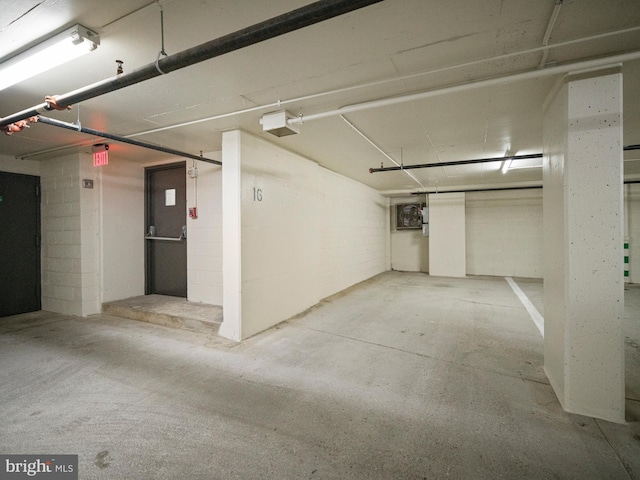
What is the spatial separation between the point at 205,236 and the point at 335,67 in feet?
10.7

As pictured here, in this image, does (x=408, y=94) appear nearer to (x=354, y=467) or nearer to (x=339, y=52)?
(x=339, y=52)

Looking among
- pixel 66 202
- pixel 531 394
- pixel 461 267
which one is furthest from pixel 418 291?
pixel 66 202

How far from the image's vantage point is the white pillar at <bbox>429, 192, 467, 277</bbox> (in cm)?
812

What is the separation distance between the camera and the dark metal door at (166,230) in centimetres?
496

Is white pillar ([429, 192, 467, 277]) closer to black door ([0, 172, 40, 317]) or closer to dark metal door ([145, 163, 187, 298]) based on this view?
dark metal door ([145, 163, 187, 298])

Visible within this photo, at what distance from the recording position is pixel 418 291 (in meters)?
6.39

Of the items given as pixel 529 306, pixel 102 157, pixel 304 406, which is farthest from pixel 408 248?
pixel 102 157

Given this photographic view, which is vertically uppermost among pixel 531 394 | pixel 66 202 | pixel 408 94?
pixel 408 94

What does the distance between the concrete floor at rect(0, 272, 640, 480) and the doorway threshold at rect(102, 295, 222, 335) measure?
0.17 meters

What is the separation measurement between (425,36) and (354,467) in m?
2.57

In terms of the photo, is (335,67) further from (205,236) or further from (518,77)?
(205,236)

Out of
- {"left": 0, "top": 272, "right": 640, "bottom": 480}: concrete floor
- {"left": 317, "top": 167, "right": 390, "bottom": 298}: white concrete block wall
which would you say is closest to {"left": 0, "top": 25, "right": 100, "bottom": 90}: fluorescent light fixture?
{"left": 0, "top": 272, "right": 640, "bottom": 480}: concrete floor

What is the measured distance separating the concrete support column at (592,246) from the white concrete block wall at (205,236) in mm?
4033

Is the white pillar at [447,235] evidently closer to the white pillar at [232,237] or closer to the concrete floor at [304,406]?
the concrete floor at [304,406]
